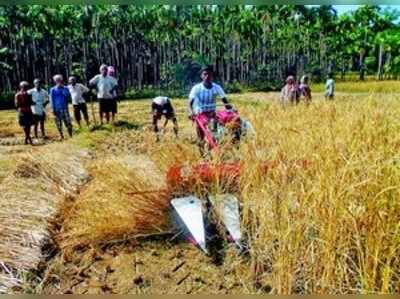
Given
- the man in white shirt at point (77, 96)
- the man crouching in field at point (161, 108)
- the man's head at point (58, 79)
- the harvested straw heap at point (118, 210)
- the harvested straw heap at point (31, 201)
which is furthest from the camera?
the man crouching in field at point (161, 108)

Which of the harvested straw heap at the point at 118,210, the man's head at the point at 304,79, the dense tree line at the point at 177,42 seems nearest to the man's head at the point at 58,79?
the dense tree line at the point at 177,42

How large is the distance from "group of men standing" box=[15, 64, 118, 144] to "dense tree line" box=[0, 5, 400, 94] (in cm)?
16

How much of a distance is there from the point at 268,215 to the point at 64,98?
2.91 m

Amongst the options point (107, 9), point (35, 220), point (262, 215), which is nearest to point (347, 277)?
point (262, 215)

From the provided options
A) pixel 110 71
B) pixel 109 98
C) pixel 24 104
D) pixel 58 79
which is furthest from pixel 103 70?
pixel 24 104

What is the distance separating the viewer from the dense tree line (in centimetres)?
406

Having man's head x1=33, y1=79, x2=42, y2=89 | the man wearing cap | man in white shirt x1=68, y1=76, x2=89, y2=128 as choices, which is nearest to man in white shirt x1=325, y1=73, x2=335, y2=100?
man in white shirt x1=68, y1=76, x2=89, y2=128

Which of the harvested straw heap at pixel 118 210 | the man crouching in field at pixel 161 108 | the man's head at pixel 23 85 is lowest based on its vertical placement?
the harvested straw heap at pixel 118 210

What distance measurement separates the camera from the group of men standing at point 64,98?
4.29 m

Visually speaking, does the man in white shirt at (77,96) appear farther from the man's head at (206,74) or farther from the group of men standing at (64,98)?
the man's head at (206,74)

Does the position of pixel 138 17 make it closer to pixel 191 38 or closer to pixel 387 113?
pixel 191 38

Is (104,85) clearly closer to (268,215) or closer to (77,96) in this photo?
(77,96)

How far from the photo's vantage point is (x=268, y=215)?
1958mm

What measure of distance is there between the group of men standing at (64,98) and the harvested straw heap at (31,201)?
0.61 m
